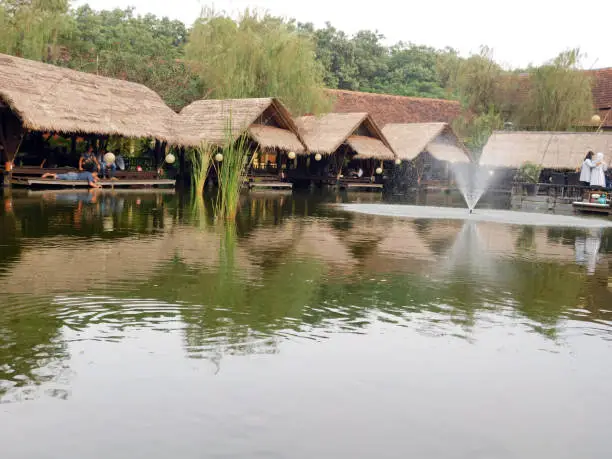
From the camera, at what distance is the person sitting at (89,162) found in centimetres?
2287

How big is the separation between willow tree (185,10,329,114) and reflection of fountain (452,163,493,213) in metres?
8.17

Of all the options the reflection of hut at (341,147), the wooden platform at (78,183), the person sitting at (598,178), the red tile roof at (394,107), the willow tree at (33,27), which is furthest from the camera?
the red tile roof at (394,107)

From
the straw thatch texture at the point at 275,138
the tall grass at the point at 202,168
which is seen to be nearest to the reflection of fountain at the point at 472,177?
the straw thatch texture at the point at 275,138

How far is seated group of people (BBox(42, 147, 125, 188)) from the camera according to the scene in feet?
71.5

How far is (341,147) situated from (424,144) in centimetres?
371

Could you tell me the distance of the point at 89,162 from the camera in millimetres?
23141

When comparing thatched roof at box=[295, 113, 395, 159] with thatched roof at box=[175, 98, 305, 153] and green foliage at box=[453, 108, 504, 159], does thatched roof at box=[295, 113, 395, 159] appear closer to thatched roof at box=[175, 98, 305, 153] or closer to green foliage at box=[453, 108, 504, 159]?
thatched roof at box=[175, 98, 305, 153]

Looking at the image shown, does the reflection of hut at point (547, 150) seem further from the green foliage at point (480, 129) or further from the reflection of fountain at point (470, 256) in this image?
the reflection of fountain at point (470, 256)

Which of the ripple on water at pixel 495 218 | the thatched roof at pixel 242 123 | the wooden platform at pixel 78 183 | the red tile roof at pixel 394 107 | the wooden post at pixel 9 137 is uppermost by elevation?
the red tile roof at pixel 394 107

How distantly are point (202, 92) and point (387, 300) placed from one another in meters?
27.7

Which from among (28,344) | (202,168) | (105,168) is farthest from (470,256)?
(105,168)

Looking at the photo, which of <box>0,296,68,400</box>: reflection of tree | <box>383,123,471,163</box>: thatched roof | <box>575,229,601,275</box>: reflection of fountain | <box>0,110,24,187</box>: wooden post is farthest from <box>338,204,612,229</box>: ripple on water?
<box>383,123,471,163</box>: thatched roof

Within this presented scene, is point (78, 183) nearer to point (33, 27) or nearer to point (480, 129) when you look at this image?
point (33, 27)

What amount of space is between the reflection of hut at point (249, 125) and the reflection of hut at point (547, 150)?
27.0ft
